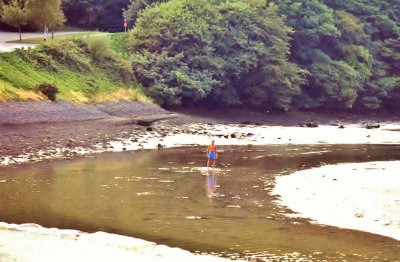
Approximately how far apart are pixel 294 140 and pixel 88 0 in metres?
35.6

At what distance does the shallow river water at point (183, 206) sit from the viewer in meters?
19.0

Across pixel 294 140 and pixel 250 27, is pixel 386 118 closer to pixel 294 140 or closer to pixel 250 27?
pixel 250 27

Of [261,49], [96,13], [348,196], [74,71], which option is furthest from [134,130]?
[96,13]

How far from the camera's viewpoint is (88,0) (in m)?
76.9

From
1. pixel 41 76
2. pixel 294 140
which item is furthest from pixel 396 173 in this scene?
pixel 41 76

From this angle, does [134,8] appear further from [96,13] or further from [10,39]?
[10,39]

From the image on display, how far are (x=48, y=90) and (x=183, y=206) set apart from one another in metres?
24.5

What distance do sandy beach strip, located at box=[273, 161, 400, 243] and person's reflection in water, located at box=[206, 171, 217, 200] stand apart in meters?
2.41

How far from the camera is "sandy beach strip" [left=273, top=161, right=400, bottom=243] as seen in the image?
22.0 metres

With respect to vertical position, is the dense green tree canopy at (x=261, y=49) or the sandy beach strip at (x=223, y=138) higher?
the dense green tree canopy at (x=261, y=49)

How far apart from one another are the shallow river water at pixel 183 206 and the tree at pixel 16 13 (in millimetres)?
25491

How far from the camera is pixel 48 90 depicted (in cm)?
4631

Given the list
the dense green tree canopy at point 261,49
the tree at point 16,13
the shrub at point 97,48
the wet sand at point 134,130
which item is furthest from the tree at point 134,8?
the wet sand at point 134,130

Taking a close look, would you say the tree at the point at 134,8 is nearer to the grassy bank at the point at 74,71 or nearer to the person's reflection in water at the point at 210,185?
the grassy bank at the point at 74,71
